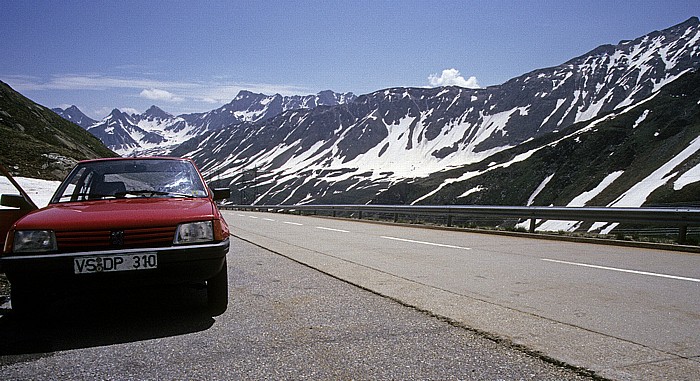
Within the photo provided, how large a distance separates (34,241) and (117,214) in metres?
0.65

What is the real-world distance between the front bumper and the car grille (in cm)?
8

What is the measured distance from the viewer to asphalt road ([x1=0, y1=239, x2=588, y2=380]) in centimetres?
321

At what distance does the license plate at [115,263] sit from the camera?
13.6ft

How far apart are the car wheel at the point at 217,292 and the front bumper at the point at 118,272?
373 mm

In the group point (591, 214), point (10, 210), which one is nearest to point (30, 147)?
point (10, 210)

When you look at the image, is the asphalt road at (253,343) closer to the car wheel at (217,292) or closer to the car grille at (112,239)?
the car wheel at (217,292)

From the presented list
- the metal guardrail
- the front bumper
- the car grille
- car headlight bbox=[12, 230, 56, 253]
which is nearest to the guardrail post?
the metal guardrail

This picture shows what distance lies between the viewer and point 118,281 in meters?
4.21

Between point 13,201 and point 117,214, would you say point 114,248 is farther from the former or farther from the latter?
point 13,201

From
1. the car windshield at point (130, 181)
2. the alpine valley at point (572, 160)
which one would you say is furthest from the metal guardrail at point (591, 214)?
the car windshield at point (130, 181)

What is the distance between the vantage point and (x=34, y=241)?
13.8 ft

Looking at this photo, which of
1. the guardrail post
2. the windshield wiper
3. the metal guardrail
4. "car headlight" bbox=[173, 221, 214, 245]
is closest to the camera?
"car headlight" bbox=[173, 221, 214, 245]

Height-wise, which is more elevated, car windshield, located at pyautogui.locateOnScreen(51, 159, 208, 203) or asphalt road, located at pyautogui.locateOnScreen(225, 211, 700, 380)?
car windshield, located at pyautogui.locateOnScreen(51, 159, 208, 203)

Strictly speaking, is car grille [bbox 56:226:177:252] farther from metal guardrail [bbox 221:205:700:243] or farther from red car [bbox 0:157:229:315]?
metal guardrail [bbox 221:205:700:243]
